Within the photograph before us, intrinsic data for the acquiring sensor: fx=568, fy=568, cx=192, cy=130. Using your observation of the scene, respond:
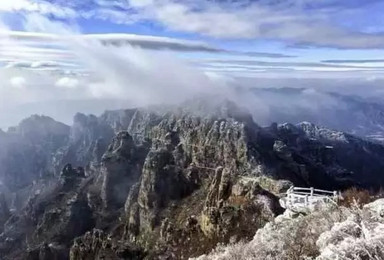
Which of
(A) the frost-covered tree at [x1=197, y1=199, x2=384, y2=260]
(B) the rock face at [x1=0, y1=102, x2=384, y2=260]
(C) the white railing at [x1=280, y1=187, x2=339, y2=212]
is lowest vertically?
(B) the rock face at [x1=0, y1=102, x2=384, y2=260]

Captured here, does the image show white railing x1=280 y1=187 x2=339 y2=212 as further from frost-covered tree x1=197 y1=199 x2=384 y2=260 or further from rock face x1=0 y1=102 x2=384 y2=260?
rock face x1=0 y1=102 x2=384 y2=260

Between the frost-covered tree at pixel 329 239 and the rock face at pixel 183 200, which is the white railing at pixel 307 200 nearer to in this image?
the frost-covered tree at pixel 329 239

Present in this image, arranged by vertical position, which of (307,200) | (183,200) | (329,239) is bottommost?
(183,200)

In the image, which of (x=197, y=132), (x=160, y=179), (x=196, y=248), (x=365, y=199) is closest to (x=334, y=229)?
(x=365, y=199)

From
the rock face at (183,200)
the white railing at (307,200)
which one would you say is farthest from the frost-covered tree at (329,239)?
the rock face at (183,200)

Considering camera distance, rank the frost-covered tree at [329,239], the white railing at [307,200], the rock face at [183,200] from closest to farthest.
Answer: the frost-covered tree at [329,239] < the white railing at [307,200] < the rock face at [183,200]

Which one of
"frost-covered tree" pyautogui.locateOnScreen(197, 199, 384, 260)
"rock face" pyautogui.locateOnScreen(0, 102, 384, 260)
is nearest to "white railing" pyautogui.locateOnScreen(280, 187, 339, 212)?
"frost-covered tree" pyautogui.locateOnScreen(197, 199, 384, 260)

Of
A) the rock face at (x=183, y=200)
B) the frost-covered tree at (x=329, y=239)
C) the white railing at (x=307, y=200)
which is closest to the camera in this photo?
the frost-covered tree at (x=329, y=239)

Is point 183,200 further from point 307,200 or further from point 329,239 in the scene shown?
point 329,239

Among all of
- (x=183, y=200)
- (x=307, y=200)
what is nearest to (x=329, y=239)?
(x=307, y=200)

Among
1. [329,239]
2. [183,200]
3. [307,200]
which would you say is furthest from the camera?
[183,200]

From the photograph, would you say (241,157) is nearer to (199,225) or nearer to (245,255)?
(199,225)
